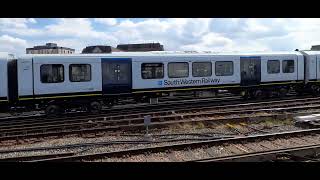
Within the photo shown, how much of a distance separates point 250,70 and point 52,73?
11.2 meters

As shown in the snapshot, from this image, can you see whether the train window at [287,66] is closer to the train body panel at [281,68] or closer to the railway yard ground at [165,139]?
the train body panel at [281,68]

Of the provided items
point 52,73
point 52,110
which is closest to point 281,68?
point 52,73

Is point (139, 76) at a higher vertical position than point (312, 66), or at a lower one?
lower

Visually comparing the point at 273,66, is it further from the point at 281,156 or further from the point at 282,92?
the point at 281,156

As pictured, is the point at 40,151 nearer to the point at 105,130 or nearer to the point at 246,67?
the point at 105,130

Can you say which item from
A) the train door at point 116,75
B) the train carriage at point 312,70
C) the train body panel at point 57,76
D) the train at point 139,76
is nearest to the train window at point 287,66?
the train at point 139,76

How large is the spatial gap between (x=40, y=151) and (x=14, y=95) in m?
6.13

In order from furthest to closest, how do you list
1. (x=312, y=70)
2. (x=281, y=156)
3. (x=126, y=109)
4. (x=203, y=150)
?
(x=312, y=70)
(x=126, y=109)
(x=203, y=150)
(x=281, y=156)

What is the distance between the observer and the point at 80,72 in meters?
16.8

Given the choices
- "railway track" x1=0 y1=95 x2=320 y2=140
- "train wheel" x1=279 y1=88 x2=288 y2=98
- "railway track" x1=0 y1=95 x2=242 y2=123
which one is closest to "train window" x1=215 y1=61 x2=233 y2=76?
"railway track" x1=0 y1=95 x2=242 y2=123

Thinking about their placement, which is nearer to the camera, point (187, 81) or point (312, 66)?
point (187, 81)

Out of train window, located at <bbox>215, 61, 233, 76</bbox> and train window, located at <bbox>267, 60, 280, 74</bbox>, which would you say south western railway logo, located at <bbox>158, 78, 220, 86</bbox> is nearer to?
train window, located at <bbox>215, 61, 233, 76</bbox>

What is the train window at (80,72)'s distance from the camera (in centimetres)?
1658
